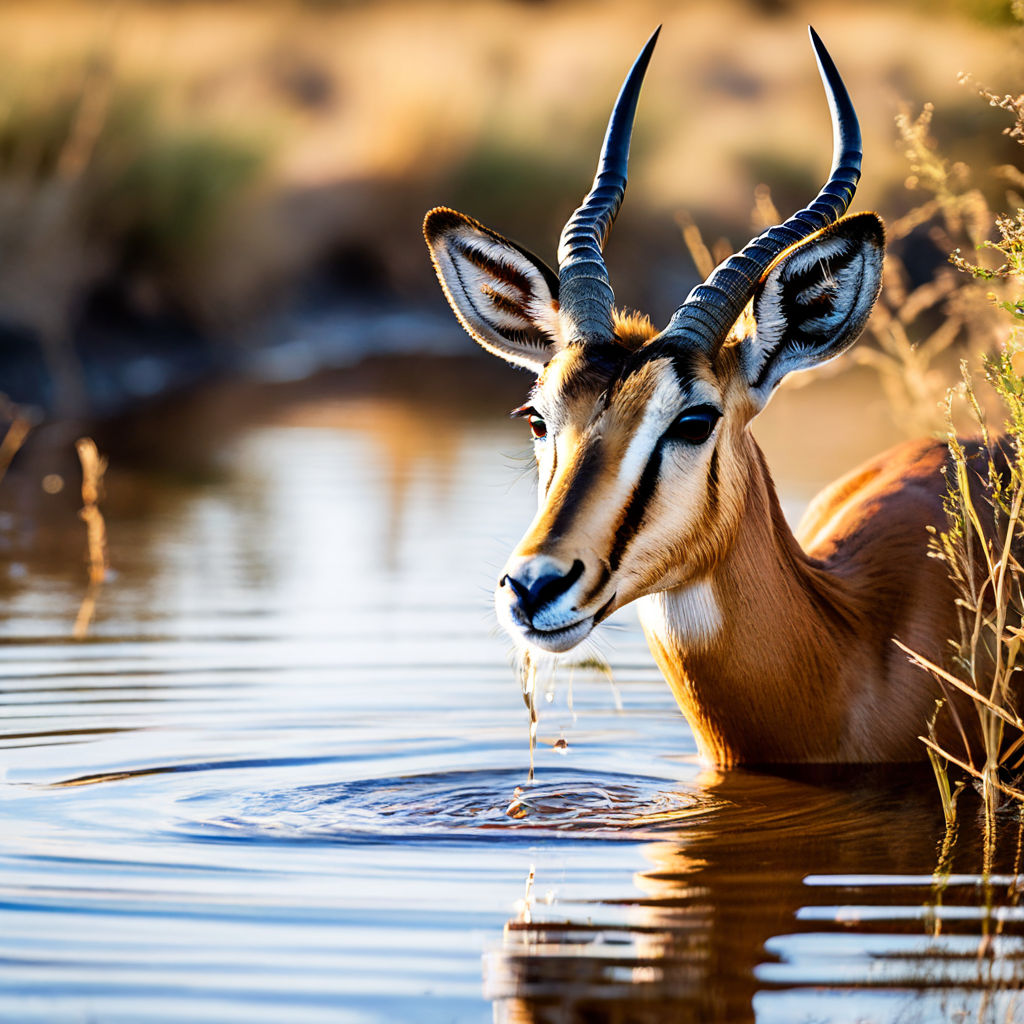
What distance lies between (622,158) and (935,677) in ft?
6.47

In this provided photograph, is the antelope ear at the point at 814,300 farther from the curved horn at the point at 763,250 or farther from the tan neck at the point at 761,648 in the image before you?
the tan neck at the point at 761,648

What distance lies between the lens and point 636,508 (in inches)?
218

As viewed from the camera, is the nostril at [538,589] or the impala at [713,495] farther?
the impala at [713,495]

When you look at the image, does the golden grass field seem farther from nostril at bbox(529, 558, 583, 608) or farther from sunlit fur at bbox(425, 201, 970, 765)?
nostril at bbox(529, 558, 583, 608)

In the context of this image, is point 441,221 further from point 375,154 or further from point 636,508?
point 375,154

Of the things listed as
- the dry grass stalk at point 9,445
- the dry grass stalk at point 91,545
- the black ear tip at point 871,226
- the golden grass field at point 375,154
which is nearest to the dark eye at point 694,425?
the black ear tip at point 871,226

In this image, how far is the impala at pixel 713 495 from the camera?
216 inches

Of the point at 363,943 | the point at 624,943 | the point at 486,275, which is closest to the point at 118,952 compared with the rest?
the point at 363,943

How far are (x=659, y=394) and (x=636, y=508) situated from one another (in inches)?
13.8

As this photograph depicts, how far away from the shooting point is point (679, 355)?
226 inches

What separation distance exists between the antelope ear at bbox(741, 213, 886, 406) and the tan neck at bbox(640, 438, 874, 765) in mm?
331

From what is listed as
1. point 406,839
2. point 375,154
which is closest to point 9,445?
point 406,839

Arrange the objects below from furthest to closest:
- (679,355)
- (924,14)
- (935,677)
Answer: (924,14) → (935,677) → (679,355)

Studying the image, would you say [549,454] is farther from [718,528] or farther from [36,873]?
[36,873]
